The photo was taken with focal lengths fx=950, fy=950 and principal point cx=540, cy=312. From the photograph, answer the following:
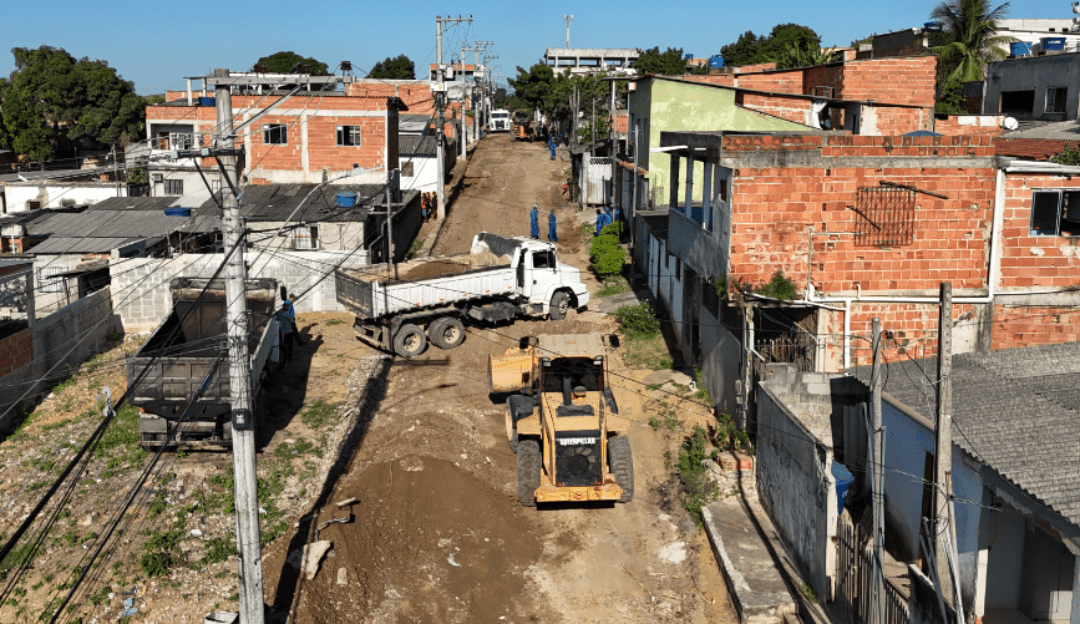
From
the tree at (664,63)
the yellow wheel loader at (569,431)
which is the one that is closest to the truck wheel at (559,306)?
the yellow wheel loader at (569,431)

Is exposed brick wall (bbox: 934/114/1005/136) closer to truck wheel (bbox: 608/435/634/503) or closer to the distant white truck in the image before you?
truck wheel (bbox: 608/435/634/503)

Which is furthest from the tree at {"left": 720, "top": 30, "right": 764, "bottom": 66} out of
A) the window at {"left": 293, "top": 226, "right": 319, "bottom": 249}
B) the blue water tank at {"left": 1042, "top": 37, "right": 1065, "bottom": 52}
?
the window at {"left": 293, "top": 226, "right": 319, "bottom": 249}

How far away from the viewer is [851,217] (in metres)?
17.3

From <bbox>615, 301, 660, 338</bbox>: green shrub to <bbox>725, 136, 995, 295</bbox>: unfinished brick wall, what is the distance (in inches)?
330

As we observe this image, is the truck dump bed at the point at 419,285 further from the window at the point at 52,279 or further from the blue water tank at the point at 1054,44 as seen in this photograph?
the blue water tank at the point at 1054,44

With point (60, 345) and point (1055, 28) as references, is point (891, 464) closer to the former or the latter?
point (60, 345)

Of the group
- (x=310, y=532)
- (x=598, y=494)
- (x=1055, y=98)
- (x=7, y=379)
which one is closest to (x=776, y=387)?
(x=598, y=494)

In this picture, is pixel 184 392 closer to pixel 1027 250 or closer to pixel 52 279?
pixel 52 279

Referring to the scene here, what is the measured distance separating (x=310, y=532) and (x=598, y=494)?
4699 millimetres

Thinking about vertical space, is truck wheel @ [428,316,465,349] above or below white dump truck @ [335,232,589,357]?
below

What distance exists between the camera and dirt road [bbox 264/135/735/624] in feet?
44.1

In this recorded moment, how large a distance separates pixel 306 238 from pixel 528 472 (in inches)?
764

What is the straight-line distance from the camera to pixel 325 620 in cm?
1296

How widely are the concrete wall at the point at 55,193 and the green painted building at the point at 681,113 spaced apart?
91.8ft
